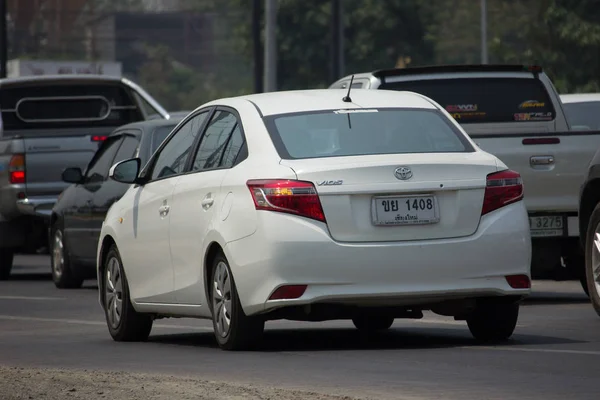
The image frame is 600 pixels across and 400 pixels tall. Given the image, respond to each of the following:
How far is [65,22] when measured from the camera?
118500 mm

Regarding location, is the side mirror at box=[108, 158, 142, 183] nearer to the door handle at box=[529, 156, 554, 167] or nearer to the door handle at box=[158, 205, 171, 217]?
the door handle at box=[158, 205, 171, 217]

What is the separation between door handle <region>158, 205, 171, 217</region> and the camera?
1168 cm

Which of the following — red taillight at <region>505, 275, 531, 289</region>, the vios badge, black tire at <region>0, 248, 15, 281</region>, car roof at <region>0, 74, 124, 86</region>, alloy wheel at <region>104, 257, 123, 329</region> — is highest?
the vios badge

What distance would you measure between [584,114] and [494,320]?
30.4 feet

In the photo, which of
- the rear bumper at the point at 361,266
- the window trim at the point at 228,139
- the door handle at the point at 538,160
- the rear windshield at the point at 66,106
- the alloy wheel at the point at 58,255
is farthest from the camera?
the rear windshield at the point at 66,106

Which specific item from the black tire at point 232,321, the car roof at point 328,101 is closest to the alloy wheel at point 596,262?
the car roof at point 328,101

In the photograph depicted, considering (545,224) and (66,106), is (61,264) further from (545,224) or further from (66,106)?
(545,224)

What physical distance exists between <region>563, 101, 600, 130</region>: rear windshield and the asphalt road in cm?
505

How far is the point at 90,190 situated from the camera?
18.2 m

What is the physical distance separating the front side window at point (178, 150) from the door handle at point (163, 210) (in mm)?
260

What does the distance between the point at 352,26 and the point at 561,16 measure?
20121mm

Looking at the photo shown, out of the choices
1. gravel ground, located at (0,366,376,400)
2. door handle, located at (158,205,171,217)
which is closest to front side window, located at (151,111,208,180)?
door handle, located at (158,205,171,217)

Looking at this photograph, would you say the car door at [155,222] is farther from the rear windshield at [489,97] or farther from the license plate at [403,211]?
the rear windshield at [489,97]

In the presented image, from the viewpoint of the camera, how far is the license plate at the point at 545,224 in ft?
49.2
